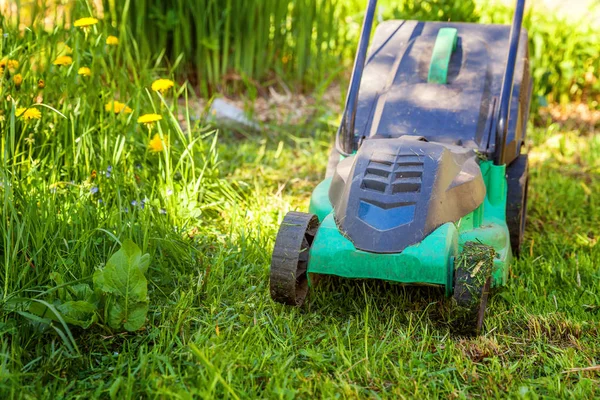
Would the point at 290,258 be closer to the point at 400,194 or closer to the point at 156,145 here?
the point at 400,194

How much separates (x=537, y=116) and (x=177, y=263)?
274 centimetres

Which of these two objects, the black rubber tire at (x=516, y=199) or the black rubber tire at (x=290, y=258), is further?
the black rubber tire at (x=516, y=199)

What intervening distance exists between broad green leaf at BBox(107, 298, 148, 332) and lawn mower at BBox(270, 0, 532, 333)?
0.37 meters

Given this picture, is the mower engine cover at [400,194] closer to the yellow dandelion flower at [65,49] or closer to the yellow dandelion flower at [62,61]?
the yellow dandelion flower at [62,61]

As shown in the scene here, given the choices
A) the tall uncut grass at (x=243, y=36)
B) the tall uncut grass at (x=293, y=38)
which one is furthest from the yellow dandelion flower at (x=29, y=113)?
the tall uncut grass at (x=293, y=38)

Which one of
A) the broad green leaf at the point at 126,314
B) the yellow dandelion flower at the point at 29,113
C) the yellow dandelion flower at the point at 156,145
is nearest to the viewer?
the broad green leaf at the point at 126,314

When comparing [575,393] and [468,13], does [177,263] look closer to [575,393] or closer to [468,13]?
[575,393]

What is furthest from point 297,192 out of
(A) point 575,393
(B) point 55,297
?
(A) point 575,393

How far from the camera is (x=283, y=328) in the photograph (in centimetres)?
207

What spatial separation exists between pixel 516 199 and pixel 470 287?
2.47 feet

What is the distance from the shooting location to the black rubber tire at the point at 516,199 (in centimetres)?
254

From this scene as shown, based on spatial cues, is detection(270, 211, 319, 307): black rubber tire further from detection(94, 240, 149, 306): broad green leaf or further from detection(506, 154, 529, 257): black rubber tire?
detection(506, 154, 529, 257): black rubber tire

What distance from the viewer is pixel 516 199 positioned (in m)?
2.55

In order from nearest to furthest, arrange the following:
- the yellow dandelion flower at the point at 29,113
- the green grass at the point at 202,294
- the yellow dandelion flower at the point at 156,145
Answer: the green grass at the point at 202,294
the yellow dandelion flower at the point at 29,113
the yellow dandelion flower at the point at 156,145
